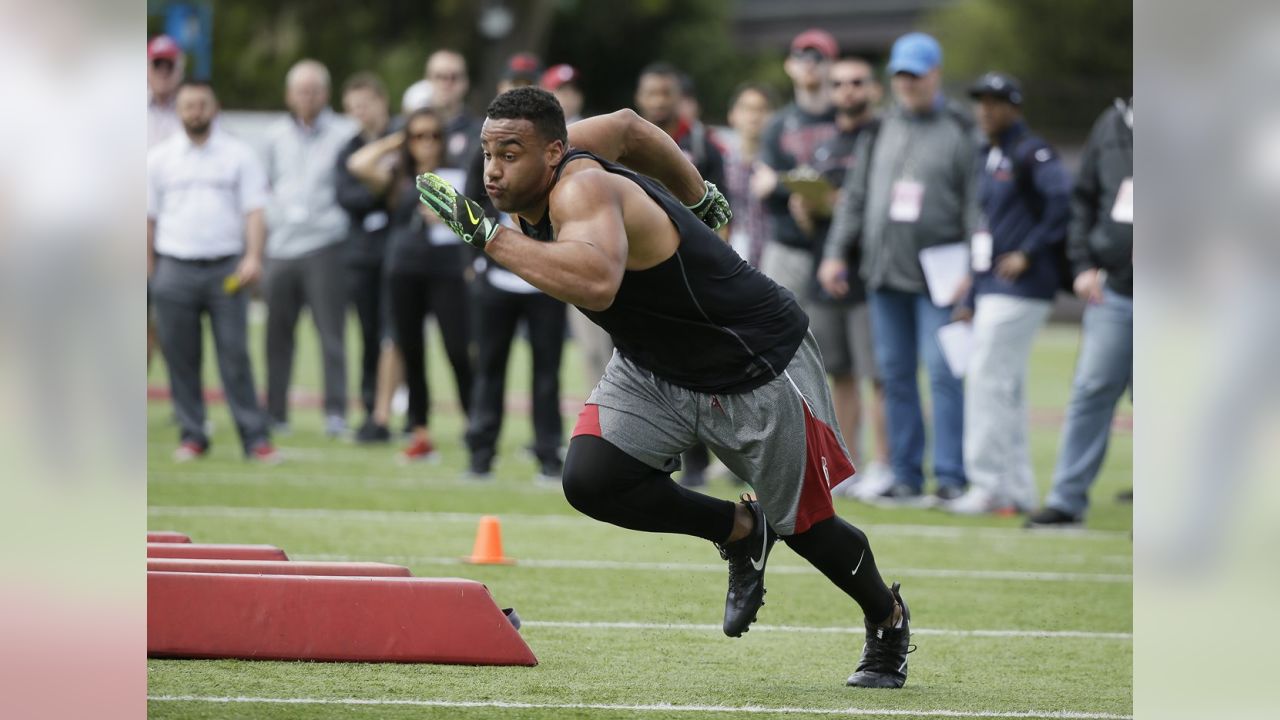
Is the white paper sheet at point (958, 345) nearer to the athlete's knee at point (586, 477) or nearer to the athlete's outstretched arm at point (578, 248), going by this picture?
the athlete's knee at point (586, 477)

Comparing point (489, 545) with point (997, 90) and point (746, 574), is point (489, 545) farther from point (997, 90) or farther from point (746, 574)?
point (997, 90)

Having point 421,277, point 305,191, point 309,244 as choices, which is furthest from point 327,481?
point 305,191

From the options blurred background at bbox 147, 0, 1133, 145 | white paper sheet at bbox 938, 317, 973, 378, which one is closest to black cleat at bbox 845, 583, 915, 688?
white paper sheet at bbox 938, 317, 973, 378

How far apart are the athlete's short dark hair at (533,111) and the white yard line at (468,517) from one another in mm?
4525

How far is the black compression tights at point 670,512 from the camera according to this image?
565 centimetres

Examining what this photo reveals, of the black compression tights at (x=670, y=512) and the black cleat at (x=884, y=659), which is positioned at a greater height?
the black compression tights at (x=670, y=512)

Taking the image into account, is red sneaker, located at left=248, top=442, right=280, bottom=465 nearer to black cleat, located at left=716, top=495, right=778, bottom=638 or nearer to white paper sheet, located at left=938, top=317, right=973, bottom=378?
white paper sheet, located at left=938, top=317, right=973, bottom=378

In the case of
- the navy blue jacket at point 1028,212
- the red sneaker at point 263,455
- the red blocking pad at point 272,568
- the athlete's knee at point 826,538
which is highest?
the navy blue jacket at point 1028,212

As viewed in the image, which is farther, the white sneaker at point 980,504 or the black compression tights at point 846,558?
the white sneaker at point 980,504

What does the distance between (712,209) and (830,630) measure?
5.88ft

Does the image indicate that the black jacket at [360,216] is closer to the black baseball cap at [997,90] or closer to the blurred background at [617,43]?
the black baseball cap at [997,90]

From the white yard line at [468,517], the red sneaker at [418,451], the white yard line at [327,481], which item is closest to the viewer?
the white yard line at [468,517]

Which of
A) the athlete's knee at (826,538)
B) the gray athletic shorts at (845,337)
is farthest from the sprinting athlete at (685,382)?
the gray athletic shorts at (845,337)

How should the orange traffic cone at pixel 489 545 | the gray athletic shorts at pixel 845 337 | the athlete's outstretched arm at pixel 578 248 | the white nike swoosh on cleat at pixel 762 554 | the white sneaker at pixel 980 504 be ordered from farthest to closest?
the gray athletic shorts at pixel 845 337, the white sneaker at pixel 980 504, the orange traffic cone at pixel 489 545, the white nike swoosh on cleat at pixel 762 554, the athlete's outstretched arm at pixel 578 248
